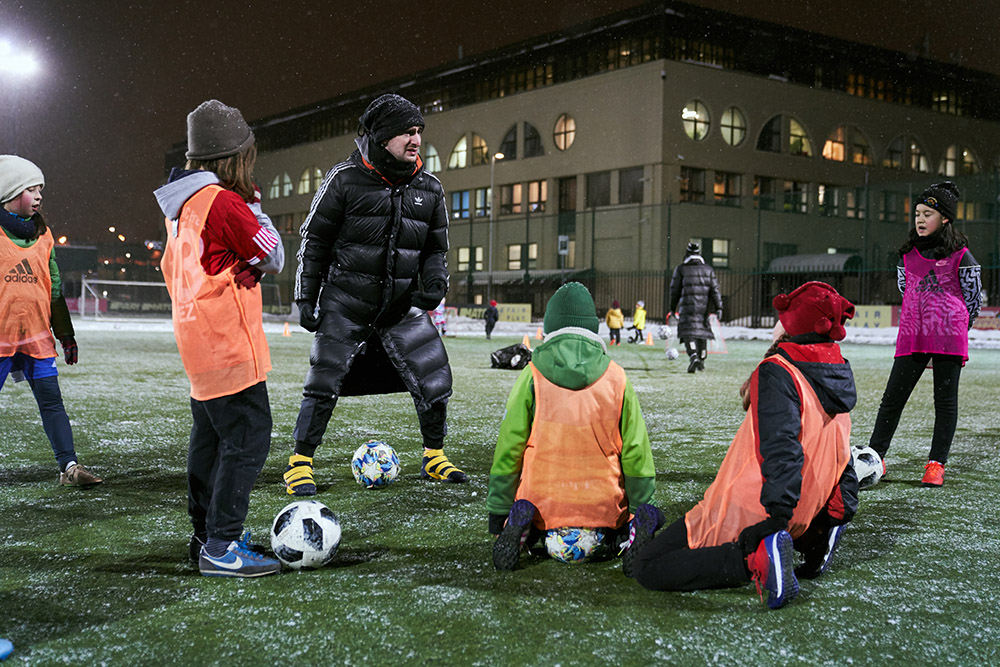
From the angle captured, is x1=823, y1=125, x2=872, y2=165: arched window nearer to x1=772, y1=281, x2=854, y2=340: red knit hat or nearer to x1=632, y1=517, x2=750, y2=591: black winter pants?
x1=772, y1=281, x2=854, y2=340: red knit hat

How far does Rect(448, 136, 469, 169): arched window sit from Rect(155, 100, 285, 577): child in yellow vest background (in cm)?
5162

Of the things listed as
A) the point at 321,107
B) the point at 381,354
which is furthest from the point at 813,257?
the point at 321,107

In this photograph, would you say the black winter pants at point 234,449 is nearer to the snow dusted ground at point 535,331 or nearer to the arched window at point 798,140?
the snow dusted ground at point 535,331

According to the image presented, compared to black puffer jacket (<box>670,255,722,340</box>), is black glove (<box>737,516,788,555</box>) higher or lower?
lower

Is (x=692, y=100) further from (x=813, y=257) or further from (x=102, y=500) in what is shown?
(x=102, y=500)

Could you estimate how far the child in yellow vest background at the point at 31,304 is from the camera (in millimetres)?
4844

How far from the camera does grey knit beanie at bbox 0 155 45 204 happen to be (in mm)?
4746

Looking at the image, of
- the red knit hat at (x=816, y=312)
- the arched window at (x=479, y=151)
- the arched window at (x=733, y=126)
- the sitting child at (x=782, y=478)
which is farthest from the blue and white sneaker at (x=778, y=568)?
the arched window at (x=479, y=151)

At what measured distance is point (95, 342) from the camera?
851 inches

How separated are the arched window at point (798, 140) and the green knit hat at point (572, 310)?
4722 centimetres

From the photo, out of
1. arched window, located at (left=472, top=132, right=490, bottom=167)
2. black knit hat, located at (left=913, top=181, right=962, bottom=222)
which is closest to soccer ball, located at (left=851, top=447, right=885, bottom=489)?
black knit hat, located at (left=913, top=181, right=962, bottom=222)

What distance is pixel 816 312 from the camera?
3201mm

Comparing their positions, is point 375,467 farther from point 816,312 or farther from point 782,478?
point 816,312

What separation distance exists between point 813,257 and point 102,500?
37.1 m
